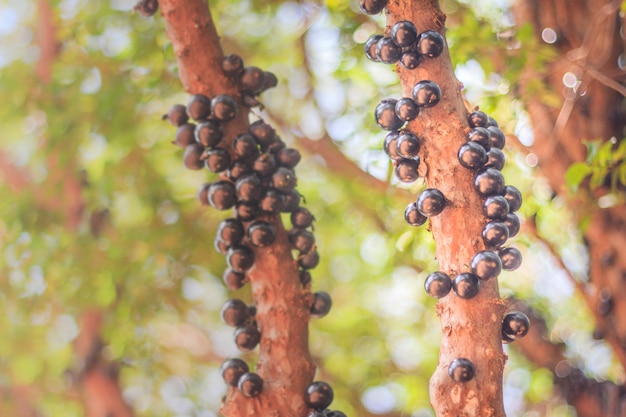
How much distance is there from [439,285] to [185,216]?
7.09 ft

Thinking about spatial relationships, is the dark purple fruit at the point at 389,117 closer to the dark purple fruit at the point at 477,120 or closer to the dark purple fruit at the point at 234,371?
the dark purple fruit at the point at 477,120

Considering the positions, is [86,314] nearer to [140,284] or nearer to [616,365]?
[140,284]

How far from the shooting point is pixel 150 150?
143 inches

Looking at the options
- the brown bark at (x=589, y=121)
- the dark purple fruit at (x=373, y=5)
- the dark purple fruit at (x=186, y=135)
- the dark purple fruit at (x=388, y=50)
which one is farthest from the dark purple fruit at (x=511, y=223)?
the brown bark at (x=589, y=121)

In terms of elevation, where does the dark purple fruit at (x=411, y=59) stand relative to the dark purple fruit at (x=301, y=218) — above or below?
above

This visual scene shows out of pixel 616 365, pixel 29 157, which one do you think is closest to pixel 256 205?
pixel 616 365

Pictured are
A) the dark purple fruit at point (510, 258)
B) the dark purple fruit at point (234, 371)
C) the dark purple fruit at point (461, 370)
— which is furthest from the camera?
the dark purple fruit at point (234, 371)

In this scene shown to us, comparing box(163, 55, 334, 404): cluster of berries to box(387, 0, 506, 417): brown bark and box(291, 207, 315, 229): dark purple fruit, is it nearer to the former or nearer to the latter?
box(291, 207, 315, 229): dark purple fruit

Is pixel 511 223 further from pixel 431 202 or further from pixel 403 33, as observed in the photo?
pixel 403 33

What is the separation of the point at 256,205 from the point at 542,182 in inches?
61.4

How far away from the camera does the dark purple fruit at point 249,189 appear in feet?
6.47

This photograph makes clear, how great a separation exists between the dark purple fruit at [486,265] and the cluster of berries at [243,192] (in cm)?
63

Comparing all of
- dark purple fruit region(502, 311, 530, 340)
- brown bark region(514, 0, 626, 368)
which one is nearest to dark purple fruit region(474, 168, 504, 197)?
dark purple fruit region(502, 311, 530, 340)

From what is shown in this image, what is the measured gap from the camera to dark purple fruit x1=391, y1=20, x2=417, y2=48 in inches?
65.6
